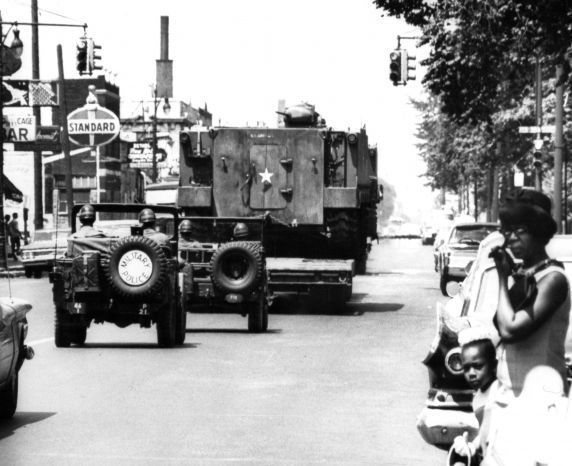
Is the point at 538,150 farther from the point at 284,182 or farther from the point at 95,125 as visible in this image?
the point at 284,182

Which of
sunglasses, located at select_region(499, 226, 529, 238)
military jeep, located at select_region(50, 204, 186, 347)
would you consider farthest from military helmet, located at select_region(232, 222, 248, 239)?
sunglasses, located at select_region(499, 226, 529, 238)

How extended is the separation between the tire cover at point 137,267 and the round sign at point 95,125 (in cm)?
3928

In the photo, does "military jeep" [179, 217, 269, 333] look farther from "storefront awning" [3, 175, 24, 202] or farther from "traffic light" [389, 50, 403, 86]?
"storefront awning" [3, 175, 24, 202]

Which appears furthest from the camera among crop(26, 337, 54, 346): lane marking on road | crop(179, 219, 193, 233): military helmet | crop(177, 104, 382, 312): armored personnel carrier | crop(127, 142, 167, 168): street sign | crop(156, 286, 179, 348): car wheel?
crop(127, 142, 167, 168): street sign

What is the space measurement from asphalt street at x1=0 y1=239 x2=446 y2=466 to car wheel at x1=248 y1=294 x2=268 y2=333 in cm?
19

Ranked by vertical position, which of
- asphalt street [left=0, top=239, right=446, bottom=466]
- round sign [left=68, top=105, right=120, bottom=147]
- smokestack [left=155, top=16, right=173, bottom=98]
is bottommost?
asphalt street [left=0, top=239, right=446, bottom=466]

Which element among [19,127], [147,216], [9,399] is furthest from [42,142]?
[9,399]

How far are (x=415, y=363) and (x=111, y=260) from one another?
12.1ft

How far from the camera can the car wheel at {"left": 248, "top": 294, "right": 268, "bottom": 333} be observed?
21016 millimetres

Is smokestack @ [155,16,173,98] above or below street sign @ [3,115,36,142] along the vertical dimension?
above

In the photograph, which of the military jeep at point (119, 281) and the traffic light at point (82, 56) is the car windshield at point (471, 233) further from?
the military jeep at point (119, 281)

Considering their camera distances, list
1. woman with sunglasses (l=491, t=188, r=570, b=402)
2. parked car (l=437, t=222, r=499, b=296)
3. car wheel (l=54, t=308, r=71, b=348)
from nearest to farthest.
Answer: woman with sunglasses (l=491, t=188, r=570, b=402)
car wheel (l=54, t=308, r=71, b=348)
parked car (l=437, t=222, r=499, b=296)

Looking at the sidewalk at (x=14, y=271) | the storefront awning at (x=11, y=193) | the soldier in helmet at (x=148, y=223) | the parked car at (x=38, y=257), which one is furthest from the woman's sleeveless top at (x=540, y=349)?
the storefront awning at (x=11, y=193)

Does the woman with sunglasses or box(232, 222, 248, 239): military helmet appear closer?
the woman with sunglasses
